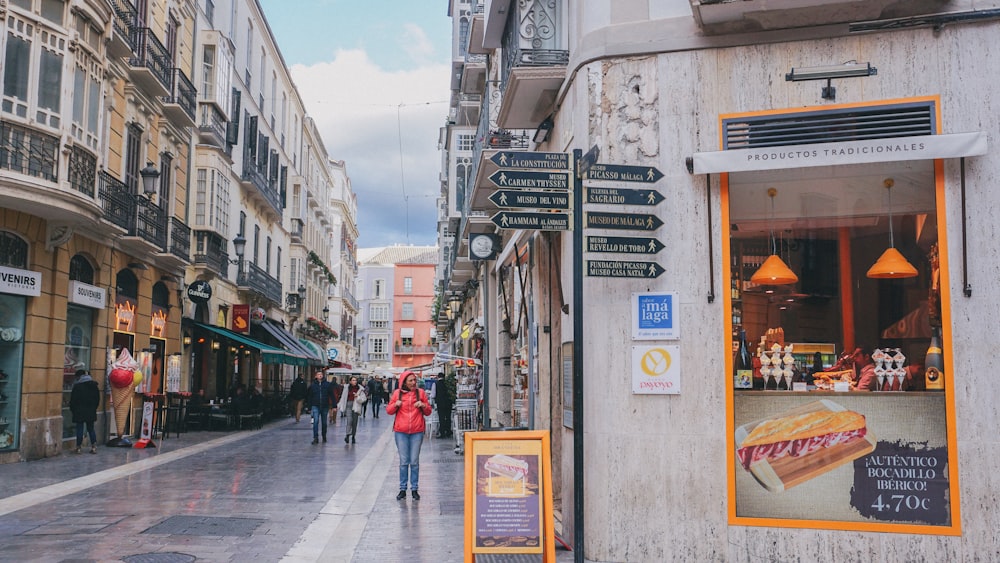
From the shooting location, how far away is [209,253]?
25.7 meters

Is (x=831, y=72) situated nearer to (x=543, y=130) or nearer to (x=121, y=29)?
(x=543, y=130)

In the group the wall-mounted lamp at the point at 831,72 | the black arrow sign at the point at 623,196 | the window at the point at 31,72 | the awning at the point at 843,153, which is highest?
the window at the point at 31,72

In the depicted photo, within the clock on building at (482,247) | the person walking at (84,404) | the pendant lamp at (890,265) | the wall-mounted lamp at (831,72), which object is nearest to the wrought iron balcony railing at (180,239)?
the person walking at (84,404)

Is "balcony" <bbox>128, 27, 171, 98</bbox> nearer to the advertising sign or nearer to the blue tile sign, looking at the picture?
the blue tile sign

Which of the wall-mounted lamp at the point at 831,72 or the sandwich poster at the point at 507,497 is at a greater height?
the wall-mounted lamp at the point at 831,72

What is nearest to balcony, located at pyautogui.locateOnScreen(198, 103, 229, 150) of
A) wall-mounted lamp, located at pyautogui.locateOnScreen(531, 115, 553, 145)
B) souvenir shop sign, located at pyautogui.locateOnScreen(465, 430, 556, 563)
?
wall-mounted lamp, located at pyautogui.locateOnScreen(531, 115, 553, 145)

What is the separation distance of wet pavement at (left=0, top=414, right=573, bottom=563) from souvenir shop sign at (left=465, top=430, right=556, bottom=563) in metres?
0.21

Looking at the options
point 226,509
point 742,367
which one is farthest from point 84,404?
point 742,367

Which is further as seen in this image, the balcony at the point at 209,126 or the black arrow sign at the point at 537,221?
the balcony at the point at 209,126

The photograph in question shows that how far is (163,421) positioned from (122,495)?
10291 mm

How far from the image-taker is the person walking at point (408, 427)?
11.0 meters

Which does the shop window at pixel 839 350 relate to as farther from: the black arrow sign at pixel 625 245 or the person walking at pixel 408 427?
the person walking at pixel 408 427

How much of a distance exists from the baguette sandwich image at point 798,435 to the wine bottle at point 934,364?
626mm

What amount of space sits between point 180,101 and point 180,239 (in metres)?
3.66
